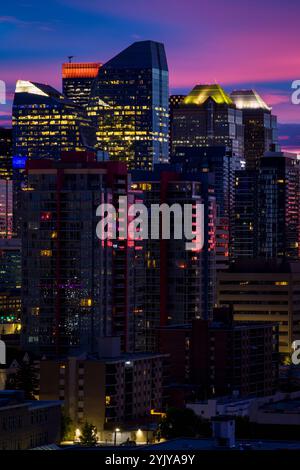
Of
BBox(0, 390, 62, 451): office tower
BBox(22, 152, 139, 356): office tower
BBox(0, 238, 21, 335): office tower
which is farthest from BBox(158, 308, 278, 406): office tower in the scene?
BBox(0, 238, 21, 335): office tower

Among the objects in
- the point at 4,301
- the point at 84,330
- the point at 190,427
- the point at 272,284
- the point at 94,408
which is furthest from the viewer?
the point at 4,301

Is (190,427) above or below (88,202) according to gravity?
below

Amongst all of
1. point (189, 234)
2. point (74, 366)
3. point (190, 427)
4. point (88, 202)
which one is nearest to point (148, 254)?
point (189, 234)

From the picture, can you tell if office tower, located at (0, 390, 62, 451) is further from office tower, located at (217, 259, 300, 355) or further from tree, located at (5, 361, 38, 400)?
office tower, located at (217, 259, 300, 355)

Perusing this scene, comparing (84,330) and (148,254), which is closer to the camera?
(84,330)

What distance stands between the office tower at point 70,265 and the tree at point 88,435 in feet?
84.3

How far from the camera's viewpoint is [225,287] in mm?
136625

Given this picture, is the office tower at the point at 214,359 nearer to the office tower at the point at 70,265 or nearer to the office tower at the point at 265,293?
the office tower at the point at 70,265

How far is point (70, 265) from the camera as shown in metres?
101

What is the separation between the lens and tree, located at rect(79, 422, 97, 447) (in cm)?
6751

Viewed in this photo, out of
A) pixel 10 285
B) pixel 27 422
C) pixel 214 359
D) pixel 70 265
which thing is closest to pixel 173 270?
pixel 70 265

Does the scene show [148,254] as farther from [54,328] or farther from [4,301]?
[4,301]

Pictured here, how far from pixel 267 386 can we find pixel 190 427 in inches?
1119
